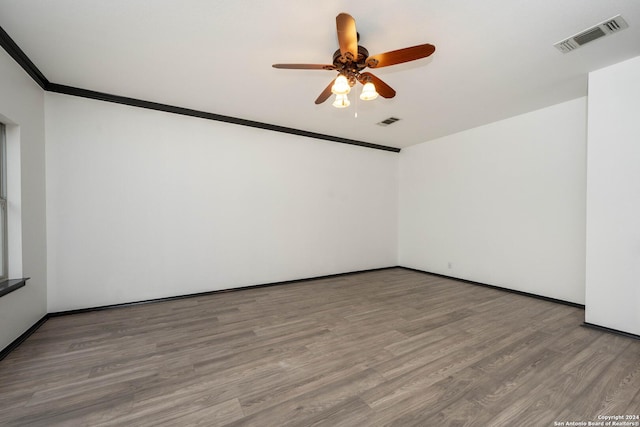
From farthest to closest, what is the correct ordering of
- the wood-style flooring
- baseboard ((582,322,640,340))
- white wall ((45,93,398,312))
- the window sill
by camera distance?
white wall ((45,93,398,312)) < baseboard ((582,322,640,340)) < the window sill < the wood-style flooring

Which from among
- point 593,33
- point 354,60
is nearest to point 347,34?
point 354,60

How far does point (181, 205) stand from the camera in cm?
388

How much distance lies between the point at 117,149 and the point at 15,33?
1425 mm

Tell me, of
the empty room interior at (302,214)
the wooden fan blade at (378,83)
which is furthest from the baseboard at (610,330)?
the wooden fan blade at (378,83)

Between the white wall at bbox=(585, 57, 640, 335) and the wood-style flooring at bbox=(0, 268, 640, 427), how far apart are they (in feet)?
1.21

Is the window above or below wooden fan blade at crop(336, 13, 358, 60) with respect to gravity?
below

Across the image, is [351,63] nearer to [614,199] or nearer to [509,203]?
[614,199]

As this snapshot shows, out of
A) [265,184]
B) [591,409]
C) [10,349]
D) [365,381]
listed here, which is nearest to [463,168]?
[265,184]

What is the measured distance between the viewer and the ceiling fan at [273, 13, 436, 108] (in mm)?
1858

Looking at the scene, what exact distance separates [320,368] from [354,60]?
2533mm

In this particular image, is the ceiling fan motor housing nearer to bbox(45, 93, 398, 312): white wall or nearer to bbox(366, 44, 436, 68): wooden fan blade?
bbox(366, 44, 436, 68): wooden fan blade

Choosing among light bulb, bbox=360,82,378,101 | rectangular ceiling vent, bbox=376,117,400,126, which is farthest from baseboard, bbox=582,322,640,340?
rectangular ceiling vent, bbox=376,117,400,126

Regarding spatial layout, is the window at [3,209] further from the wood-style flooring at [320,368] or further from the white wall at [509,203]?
the white wall at [509,203]

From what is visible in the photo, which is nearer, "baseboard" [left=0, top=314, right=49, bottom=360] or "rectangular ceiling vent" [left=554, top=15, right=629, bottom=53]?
"rectangular ceiling vent" [left=554, top=15, right=629, bottom=53]
